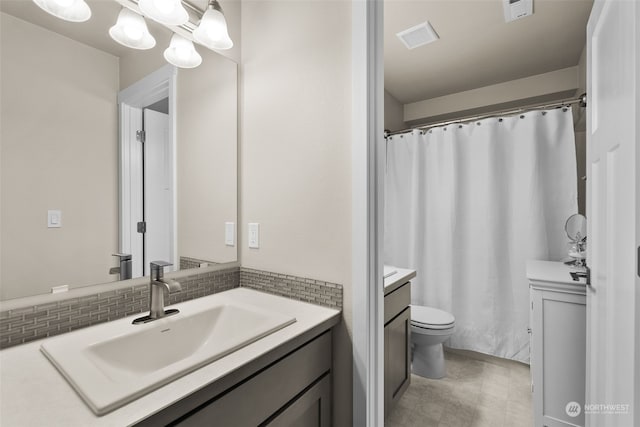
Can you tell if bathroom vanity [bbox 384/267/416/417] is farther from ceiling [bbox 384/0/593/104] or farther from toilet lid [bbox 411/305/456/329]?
ceiling [bbox 384/0/593/104]

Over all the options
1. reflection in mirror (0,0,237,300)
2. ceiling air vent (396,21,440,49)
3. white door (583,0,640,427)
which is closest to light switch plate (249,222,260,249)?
reflection in mirror (0,0,237,300)

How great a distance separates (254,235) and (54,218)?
69 cm

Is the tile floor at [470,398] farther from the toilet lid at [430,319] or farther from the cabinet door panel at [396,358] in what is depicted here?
the toilet lid at [430,319]

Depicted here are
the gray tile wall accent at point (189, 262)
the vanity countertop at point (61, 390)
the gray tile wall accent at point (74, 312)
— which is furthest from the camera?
the gray tile wall accent at point (189, 262)

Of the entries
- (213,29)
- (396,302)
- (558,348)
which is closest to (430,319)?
(396,302)

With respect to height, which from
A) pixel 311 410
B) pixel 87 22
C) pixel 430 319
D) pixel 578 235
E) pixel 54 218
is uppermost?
pixel 87 22

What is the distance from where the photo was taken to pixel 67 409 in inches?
21.5

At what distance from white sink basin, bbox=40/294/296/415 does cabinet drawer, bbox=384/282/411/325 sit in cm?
72

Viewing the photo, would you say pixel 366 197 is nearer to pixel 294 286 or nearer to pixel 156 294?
pixel 294 286

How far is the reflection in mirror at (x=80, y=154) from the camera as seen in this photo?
82 centimetres

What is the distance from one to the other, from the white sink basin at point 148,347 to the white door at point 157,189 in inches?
9.5

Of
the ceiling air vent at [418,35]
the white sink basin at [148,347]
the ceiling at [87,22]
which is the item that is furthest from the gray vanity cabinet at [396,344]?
the ceiling air vent at [418,35]

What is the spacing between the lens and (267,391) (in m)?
0.79

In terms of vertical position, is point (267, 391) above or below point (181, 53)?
below
